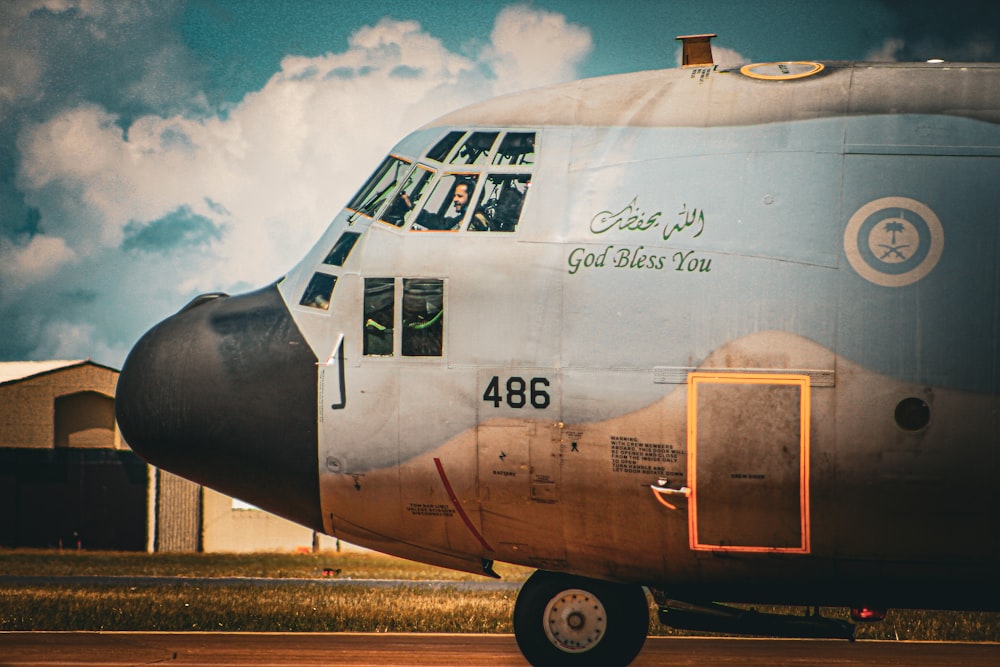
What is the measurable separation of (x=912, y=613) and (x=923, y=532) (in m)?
9.54

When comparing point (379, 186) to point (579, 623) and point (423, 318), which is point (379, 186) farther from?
point (579, 623)

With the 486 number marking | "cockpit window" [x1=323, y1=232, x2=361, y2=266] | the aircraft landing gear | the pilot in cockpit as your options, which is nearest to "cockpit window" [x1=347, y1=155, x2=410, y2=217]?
"cockpit window" [x1=323, y1=232, x2=361, y2=266]

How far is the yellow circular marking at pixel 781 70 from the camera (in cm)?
866

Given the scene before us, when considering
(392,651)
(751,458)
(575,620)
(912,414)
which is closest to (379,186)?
(751,458)

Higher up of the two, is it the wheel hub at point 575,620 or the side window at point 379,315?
the side window at point 379,315

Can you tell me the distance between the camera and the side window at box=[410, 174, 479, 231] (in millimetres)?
8602

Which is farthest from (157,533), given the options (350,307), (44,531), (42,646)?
(350,307)

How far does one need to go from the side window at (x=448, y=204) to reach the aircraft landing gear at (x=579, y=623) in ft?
9.53

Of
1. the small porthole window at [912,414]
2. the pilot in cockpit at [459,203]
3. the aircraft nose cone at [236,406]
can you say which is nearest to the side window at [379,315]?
the aircraft nose cone at [236,406]

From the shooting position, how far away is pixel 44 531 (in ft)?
132

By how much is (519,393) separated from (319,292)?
1848mm

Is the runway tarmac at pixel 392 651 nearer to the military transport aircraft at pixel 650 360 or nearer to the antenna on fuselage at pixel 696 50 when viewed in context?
the military transport aircraft at pixel 650 360

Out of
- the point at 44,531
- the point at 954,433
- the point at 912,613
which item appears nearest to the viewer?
the point at 954,433

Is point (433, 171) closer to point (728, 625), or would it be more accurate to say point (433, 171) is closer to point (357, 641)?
point (728, 625)
